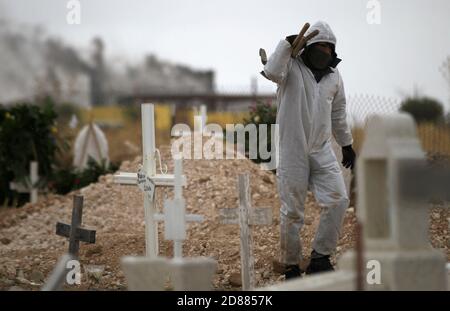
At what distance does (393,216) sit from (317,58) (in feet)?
9.58

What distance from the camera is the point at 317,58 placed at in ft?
26.8

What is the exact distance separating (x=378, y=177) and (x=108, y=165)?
36.0 feet

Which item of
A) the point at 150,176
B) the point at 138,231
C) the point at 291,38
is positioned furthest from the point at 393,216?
the point at 138,231

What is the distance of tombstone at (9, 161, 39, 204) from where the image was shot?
16.1m

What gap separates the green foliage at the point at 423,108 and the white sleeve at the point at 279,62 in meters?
15.1

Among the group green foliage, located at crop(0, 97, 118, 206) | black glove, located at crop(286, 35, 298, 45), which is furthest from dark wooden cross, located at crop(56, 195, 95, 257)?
green foliage, located at crop(0, 97, 118, 206)

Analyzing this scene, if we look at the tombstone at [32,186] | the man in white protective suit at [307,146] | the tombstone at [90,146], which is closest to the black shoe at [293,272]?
the man in white protective suit at [307,146]

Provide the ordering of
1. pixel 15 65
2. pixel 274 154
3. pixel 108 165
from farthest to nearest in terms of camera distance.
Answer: pixel 15 65 < pixel 108 165 < pixel 274 154

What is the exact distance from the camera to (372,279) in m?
5.93

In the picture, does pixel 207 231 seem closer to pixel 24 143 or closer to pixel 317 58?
pixel 317 58

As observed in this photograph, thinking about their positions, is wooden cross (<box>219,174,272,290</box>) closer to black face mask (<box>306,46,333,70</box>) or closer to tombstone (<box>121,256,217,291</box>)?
black face mask (<box>306,46,333,70</box>)

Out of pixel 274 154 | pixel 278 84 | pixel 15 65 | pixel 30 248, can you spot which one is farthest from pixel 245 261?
pixel 15 65

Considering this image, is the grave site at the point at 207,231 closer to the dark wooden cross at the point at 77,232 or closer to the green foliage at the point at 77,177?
the dark wooden cross at the point at 77,232
